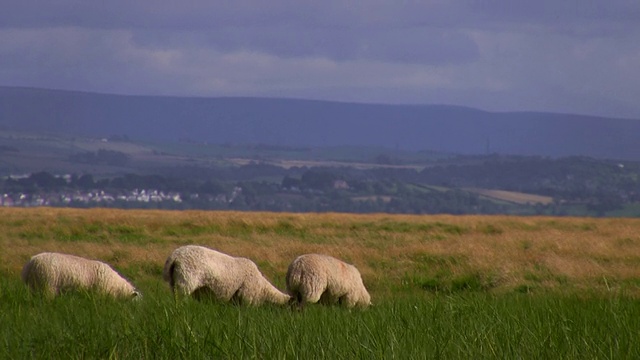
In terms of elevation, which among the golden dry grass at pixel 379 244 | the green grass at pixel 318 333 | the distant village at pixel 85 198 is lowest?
the distant village at pixel 85 198

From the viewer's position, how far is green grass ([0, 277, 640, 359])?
7.92 metres

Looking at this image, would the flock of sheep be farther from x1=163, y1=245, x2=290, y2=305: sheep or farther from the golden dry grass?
the golden dry grass

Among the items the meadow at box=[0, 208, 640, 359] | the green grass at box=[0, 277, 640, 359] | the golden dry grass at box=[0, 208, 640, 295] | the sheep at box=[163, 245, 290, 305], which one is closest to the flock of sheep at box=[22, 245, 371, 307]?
the sheep at box=[163, 245, 290, 305]

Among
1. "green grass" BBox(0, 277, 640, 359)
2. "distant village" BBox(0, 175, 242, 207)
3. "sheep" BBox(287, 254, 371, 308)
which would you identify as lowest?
"distant village" BBox(0, 175, 242, 207)

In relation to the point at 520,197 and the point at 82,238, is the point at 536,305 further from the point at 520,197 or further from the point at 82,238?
the point at 520,197

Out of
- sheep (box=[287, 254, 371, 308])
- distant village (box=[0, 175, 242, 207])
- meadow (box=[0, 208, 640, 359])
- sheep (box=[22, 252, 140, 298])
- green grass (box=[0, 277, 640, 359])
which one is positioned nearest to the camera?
green grass (box=[0, 277, 640, 359])

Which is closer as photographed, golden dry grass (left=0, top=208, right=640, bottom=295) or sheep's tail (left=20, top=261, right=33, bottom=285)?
sheep's tail (left=20, top=261, right=33, bottom=285)

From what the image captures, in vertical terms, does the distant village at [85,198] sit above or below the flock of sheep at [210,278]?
below

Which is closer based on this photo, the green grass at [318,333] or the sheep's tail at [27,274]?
the green grass at [318,333]

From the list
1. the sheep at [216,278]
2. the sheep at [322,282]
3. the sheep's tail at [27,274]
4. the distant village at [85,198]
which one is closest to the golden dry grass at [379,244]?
the sheep at [322,282]

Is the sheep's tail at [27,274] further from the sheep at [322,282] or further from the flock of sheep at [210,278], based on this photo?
the sheep at [322,282]

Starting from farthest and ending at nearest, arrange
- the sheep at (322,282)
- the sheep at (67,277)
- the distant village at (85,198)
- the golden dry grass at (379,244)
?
the distant village at (85,198) → the golden dry grass at (379,244) → the sheep at (322,282) → the sheep at (67,277)

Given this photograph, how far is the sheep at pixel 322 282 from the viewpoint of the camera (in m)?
12.4

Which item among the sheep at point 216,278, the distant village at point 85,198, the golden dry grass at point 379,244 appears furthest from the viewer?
the distant village at point 85,198
